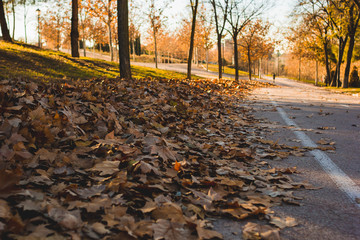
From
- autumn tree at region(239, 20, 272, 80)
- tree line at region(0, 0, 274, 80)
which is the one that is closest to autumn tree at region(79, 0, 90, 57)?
tree line at region(0, 0, 274, 80)

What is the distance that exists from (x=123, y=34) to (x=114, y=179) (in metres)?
8.16

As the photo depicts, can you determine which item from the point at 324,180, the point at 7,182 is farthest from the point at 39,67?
the point at 324,180

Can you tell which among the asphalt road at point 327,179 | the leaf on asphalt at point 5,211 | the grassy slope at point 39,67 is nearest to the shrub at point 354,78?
the grassy slope at point 39,67

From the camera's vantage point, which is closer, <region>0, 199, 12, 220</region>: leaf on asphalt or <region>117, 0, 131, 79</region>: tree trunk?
<region>0, 199, 12, 220</region>: leaf on asphalt

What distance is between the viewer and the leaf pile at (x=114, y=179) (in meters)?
1.85

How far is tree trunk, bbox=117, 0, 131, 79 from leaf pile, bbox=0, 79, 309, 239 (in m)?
5.84

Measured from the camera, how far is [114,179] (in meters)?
2.48

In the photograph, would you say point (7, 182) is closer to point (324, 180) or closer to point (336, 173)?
point (324, 180)

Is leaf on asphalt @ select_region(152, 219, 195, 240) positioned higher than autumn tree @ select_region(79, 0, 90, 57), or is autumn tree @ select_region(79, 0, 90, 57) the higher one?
autumn tree @ select_region(79, 0, 90, 57)

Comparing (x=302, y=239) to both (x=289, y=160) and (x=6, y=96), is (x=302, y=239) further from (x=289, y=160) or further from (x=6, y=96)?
(x=6, y=96)

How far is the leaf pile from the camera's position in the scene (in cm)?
185

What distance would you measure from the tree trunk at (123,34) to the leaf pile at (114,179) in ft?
19.1

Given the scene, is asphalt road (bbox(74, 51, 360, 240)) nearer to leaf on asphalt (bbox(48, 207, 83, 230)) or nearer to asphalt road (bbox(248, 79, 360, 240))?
asphalt road (bbox(248, 79, 360, 240))

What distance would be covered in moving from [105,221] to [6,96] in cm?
268
